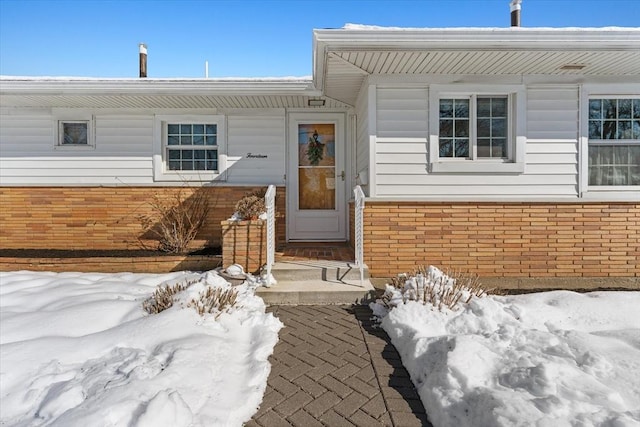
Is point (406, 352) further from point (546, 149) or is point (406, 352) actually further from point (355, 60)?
point (546, 149)

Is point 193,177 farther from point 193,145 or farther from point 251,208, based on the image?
point 251,208

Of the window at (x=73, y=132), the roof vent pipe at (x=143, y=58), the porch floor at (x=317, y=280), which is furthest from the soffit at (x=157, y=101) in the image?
the porch floor at (x=317, y=280)

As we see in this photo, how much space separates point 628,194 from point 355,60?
422 cm

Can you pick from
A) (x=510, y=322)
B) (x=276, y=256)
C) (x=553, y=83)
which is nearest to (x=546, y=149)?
(x=553, y=83)

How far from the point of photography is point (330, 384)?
2.46 m

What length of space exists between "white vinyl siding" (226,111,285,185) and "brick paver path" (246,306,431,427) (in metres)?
3.63

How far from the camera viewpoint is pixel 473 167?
4.73 metres

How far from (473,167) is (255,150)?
3880mm

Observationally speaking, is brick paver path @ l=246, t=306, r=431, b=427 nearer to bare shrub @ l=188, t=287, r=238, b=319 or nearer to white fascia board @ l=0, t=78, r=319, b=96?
bare shrub @ l=188, t=287, r=238, b=319

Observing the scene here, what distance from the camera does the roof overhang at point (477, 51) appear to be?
3.85 m

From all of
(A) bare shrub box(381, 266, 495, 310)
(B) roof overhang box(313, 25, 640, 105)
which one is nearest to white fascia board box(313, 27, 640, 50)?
(B) roof overhang box(313, 25, 640, 105)

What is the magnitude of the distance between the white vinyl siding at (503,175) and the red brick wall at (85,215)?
2.49m

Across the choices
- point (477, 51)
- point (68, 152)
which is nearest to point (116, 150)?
point (68, 152)

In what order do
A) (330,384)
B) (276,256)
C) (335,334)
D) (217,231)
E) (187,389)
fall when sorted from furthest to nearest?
(217,231) → (276,256) → (335,334) → (330,384) → (187,389)
